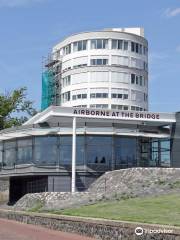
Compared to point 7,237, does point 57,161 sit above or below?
above

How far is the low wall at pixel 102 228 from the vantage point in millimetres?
15252

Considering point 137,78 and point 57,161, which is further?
point 137,78

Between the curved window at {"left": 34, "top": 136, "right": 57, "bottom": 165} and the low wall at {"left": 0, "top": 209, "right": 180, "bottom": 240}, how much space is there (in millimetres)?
13939

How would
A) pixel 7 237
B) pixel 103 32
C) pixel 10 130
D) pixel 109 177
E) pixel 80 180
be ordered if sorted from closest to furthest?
pixel 7 237 < pixel 109 177 < pixel 80 180 < pixel 10 130 < pixel 103 32

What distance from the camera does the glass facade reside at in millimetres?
41438

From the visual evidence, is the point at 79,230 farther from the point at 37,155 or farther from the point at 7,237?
the point at 37,155

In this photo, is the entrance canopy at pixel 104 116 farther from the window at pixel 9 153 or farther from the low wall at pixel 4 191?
the low wall at pixel 4 191

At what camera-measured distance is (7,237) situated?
792 inches

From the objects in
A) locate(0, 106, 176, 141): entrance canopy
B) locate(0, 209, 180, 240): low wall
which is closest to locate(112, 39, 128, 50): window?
locate(0, 106, 176, 141): entrance canopy

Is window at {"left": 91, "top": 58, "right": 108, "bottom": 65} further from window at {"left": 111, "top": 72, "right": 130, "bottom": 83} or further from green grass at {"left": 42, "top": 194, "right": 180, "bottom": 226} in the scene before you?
green grass at {"left": 42, "top": 194, "right": 180, "bottom": 226}

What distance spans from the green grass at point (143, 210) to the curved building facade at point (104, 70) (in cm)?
5694

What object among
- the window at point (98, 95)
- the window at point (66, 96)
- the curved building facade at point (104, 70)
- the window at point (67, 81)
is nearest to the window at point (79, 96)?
the curved building facade at point (104, 70)

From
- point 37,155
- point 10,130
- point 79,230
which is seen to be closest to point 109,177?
point 37,155

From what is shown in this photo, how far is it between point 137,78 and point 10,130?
46469 millimetres
